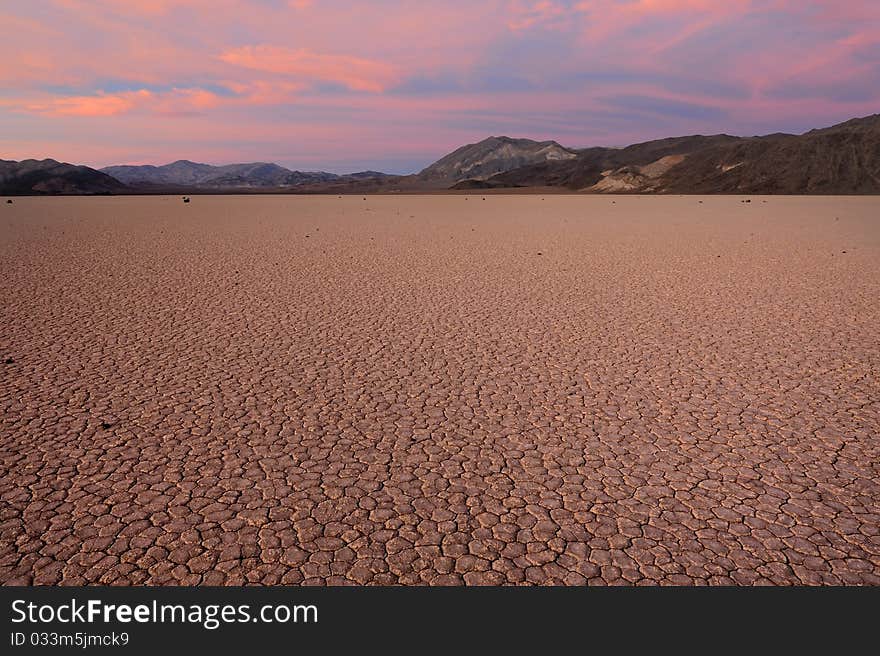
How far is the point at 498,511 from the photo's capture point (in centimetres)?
353

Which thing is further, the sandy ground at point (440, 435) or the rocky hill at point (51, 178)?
the rocky hill at point (51, 178)

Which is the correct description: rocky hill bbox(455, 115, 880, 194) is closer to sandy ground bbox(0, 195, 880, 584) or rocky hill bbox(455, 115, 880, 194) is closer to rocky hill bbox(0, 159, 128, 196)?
sandy ground bbox(0, 195, 880, 584)

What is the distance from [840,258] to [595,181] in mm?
93103

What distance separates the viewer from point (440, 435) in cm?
458

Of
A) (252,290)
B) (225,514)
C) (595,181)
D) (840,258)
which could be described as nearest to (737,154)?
(595,181)

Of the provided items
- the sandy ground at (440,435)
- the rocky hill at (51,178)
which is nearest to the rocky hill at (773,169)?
the sandy ground at (440,435)

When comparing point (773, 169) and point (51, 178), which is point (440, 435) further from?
point (51, 178)

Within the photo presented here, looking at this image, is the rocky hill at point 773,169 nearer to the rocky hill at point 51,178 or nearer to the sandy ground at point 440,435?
the sandy ground at point 440,435

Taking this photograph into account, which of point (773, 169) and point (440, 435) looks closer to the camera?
point (440, 435)

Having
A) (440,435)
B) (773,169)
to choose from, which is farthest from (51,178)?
(440,435)

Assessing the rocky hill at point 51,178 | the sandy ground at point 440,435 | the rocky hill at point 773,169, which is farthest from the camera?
the rocky hill at point 51,178

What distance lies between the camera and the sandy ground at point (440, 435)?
3111mm

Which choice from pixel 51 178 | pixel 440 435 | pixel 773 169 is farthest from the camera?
pixel 51 178

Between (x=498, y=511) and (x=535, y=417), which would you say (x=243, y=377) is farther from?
(x=498, y=511)
